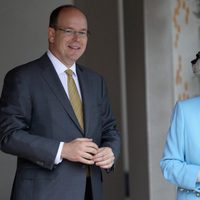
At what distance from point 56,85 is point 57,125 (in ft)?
0.68

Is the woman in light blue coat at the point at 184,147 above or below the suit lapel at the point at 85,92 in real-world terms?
below

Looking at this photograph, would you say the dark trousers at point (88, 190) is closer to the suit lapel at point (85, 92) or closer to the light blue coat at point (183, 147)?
the suit lapel at point (85, 92)

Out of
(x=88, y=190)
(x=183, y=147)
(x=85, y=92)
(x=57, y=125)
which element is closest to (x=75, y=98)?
(x=85, y=92)

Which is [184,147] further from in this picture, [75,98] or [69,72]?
[69,72]

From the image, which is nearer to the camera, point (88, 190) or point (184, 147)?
point (184, 147)

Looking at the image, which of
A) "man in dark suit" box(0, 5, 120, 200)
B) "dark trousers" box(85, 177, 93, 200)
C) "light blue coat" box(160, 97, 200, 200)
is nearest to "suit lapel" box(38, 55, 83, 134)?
"man in dark suit" box(0, 5, 120, 200)

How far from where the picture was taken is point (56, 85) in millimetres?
2418

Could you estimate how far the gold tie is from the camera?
8.02 feet

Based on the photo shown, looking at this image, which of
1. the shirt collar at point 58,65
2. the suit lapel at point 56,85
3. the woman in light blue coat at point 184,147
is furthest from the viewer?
the shirt collar at point 58,65

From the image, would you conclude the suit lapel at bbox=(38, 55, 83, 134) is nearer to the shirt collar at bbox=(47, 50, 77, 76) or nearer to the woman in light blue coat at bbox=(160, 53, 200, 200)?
the shirt collar at bbox=(47, 50, 77, 76)

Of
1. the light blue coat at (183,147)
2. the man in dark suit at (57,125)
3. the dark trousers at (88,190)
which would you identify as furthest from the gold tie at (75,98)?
the light blue coat at (183,147)

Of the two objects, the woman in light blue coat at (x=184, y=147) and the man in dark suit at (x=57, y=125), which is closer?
the woman in light blue coat at (x=184, y=147)

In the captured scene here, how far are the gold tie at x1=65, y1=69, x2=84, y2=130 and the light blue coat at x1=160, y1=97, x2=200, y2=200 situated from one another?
491mm

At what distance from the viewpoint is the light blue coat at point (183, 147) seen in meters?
2.14
